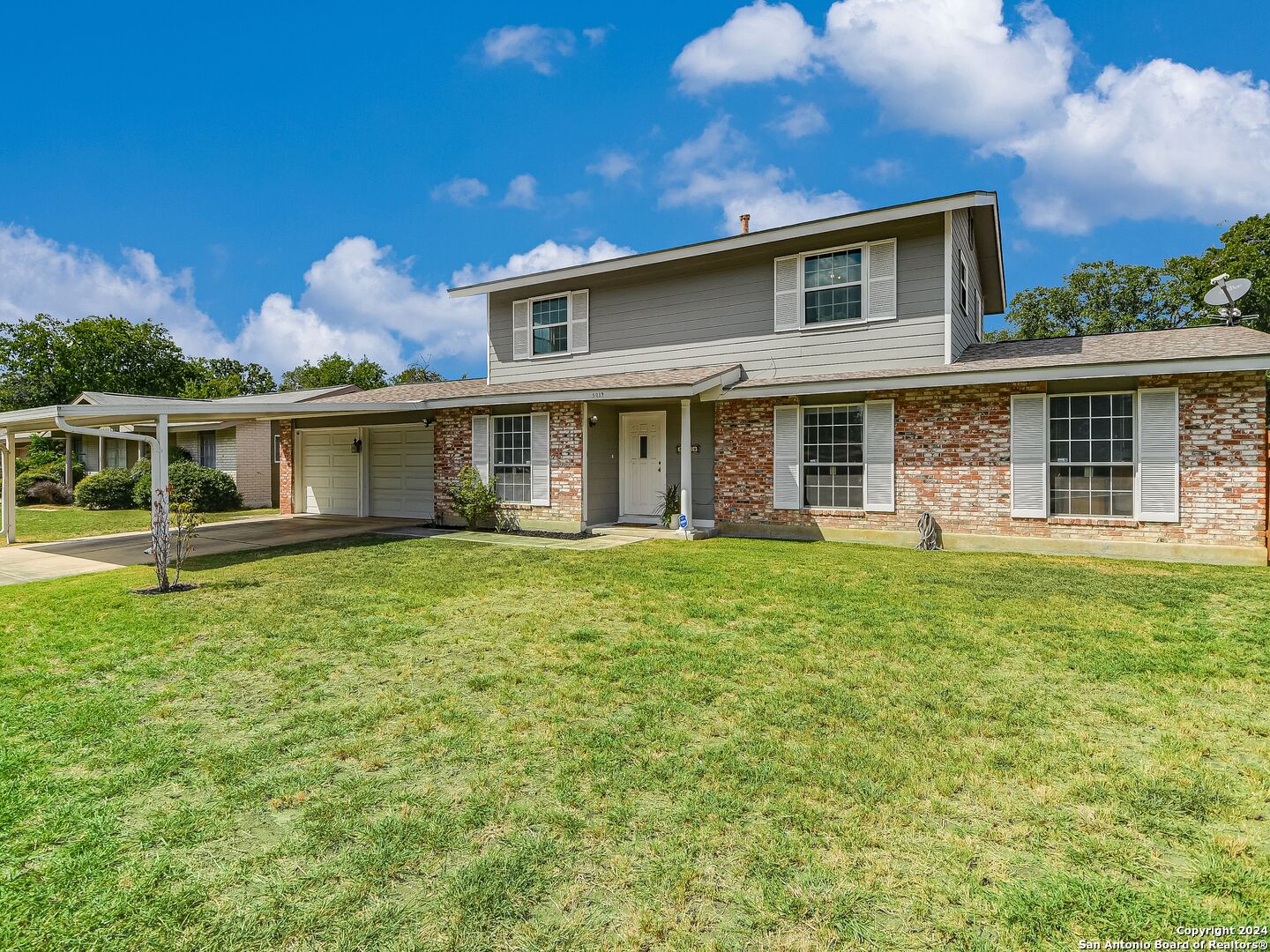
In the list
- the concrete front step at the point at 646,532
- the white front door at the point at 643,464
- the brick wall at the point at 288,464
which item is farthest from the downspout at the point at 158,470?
the white front door at the point at 643,464

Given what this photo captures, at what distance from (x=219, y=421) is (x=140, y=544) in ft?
33.0

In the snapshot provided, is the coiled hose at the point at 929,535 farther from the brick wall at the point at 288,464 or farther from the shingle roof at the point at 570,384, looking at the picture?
the brick wall at the point at 288,464

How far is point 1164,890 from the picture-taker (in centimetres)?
219

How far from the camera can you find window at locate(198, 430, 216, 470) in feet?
70.3

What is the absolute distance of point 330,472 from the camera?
16.5m

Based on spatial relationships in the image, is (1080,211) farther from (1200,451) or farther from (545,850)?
(545,850)

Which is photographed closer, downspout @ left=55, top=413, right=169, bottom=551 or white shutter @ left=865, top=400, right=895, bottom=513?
downspout @ left=55, top=413, right=169, bottom=551

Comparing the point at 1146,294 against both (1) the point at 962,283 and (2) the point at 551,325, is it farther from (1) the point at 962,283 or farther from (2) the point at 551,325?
(2) the point at 551,325

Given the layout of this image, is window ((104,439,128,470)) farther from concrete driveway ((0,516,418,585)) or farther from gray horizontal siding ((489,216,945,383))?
gray horizontal siding ((489,216,945,383))

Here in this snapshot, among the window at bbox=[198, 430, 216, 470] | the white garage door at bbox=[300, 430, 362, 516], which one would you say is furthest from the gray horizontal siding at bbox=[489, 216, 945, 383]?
the window at bbox=[198, 430, 216, 470]

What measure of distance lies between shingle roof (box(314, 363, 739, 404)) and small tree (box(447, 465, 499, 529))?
1.77m

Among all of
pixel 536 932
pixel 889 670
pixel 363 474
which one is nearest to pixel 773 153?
pixel 363 474

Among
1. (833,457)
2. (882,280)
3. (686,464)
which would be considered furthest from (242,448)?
(882,280)

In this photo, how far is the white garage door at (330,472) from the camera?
52.7 feet
